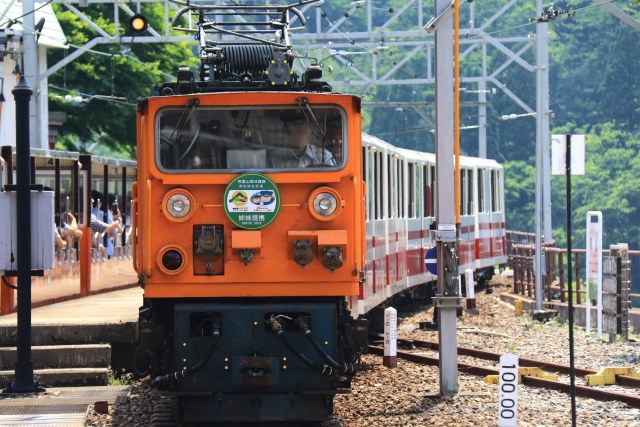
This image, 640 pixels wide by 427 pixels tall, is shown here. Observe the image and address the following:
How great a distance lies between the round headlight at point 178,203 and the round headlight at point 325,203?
0.88 m

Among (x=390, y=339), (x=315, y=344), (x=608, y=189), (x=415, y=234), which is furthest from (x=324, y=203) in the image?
(x=608, y=189)

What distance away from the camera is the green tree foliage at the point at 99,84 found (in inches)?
1729

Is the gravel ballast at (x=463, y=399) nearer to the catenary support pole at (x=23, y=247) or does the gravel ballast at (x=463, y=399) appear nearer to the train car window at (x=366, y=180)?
the catenary support pole at (x=23, y=247)

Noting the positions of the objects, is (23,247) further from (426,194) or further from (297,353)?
(426,194)

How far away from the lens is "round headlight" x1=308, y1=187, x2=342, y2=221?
1110 centimetres

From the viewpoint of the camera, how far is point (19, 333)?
12.7m

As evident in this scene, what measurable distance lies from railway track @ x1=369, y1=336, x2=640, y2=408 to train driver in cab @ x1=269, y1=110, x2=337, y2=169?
13.1ft

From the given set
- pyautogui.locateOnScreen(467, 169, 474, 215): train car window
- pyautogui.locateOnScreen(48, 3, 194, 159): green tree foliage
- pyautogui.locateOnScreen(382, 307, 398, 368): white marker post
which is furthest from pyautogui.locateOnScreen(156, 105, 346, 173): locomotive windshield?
pyautogui.locateOnScreen(48, 3, 194, 159): green tree foliage

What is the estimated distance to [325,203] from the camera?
11.1 m

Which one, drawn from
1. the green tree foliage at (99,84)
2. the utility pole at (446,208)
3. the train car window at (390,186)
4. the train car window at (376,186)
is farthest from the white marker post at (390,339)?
the green tree foliage at (99,84)

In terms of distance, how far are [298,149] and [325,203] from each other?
0.48m

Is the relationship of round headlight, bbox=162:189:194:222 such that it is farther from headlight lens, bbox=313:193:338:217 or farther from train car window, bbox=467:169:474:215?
train car window, bbox=467:169:474:215

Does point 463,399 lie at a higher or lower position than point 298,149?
lower

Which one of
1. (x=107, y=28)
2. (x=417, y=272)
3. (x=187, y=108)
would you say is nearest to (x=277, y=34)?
(x=187, y=108)
